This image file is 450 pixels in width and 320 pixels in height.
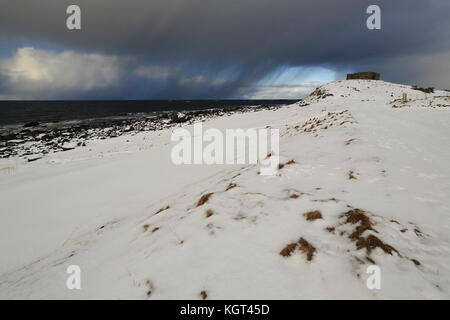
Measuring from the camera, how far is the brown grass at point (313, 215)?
13.1 ft

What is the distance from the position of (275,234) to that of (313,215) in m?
0.84

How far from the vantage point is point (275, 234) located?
376 cm

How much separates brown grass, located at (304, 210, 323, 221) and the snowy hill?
17 millimetres

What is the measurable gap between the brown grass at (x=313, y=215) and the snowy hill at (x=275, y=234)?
2 centimetres

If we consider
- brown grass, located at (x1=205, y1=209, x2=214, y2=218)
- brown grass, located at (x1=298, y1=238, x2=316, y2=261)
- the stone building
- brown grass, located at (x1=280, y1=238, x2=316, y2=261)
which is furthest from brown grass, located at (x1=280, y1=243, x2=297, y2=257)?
the stone building

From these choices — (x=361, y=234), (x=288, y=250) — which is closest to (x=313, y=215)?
(x=361, y=234)

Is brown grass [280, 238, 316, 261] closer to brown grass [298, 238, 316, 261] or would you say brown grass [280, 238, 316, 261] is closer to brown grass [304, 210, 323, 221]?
brown grass [298, 238, 316, 261]

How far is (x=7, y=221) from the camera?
772 cm

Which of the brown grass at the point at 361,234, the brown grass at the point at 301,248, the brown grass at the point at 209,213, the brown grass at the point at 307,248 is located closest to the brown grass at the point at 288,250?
the brown grass at the point at 301,248

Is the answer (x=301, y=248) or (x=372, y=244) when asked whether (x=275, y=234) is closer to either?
(x=301, y=248)

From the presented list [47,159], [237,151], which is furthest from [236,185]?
[47,159]

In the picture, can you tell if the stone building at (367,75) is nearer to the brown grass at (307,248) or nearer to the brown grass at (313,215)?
the brown grass at (313,215)

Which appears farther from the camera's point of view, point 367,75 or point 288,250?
point 367,75

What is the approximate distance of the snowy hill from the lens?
294 centimetres
